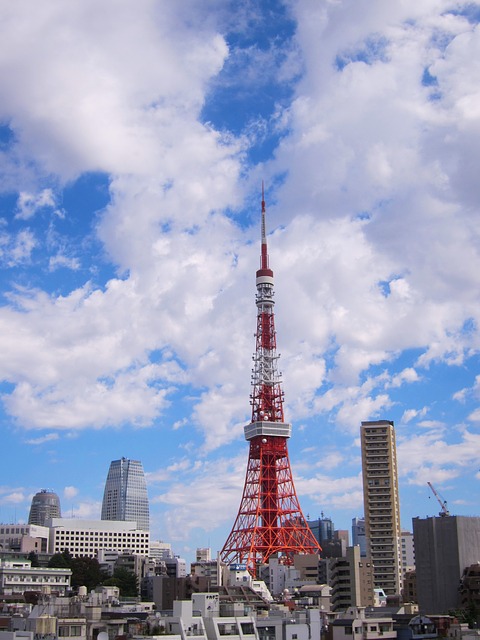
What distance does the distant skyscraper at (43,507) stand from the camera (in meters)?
179

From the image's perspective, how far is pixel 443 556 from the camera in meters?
74.4

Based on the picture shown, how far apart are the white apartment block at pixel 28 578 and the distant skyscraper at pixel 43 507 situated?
305 ft

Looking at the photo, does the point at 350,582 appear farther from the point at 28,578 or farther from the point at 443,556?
the point at 28,578

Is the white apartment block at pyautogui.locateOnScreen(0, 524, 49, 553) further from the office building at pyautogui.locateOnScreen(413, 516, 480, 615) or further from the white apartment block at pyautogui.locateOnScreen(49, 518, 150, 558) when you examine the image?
the office building at pyautogui.locateOnScreen(413, 516, 480, 615)

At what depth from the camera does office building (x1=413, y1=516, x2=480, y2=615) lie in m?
72.9

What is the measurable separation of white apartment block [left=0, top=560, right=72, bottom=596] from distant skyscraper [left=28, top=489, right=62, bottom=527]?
9301 cm

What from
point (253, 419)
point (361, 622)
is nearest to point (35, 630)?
point (361, 622)

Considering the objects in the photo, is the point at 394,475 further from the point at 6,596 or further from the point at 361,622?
the point at 361,622

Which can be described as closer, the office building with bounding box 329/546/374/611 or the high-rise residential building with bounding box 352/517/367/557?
the office building with bounding box 329/546/374/611

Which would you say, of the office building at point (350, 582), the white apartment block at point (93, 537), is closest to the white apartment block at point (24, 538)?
the white apartment block at point (93, 537)

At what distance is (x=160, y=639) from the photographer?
123ft

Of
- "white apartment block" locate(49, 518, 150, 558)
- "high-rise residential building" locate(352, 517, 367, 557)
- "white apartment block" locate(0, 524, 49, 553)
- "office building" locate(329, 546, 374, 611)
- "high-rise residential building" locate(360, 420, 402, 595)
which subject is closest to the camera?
"office building" locate(329, 546, 374, 611)

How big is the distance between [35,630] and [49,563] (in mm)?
60273

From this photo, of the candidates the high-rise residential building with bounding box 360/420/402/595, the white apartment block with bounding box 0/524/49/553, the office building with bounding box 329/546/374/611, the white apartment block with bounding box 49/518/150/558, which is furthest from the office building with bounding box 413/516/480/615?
the white apartment block with bounding box 49/518/150/558
